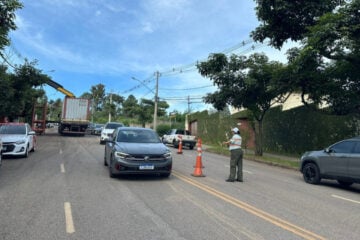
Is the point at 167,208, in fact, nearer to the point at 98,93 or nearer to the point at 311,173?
the point at 311,173

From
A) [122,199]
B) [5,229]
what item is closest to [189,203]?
[122,199]

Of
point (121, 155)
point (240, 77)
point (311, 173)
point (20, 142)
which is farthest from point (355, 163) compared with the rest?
point (20, 142)

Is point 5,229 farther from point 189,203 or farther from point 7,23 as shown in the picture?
point 7,23

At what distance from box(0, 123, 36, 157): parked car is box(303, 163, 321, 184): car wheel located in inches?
457

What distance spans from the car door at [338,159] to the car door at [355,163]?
14 cm

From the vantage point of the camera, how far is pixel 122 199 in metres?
7.69

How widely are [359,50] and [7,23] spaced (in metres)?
12.7

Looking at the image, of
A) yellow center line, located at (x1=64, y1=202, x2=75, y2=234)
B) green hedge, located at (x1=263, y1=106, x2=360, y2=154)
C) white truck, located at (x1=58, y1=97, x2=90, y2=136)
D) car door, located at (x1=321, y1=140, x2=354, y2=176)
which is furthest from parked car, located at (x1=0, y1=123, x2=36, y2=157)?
white truck, located at (x1=58, y1=97, x2=90, y2=136)

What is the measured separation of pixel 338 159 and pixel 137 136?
6492 millimetres

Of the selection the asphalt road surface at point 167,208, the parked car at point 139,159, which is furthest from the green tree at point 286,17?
the parked car at point 139,159

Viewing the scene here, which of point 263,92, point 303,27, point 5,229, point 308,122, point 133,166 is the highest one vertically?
point 303,27

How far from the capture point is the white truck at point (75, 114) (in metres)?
36.3

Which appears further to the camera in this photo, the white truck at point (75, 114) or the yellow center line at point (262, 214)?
the white truck at point (75, 114)

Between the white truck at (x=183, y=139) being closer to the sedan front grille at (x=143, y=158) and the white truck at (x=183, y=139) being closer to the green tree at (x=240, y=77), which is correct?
the green tree at (x=240, y=77)
